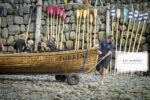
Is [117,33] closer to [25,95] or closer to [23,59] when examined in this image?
[23,59]

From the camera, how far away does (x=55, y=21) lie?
18641mm

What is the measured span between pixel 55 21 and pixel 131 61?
360cm

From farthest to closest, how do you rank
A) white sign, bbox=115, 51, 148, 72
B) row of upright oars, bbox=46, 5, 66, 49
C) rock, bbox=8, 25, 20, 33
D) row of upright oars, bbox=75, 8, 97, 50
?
rock, bbox=8, 25, 20, 33 → row of upright oars, bbox=46, 5, 66, 49 → row of upright oars, bbox=75, 8, 97, 50 → white sign, bbox=115, 51, 148, 72

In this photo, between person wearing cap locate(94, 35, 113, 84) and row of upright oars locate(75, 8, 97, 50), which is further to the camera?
row of upright oars locate(75, 8, 97, 50)

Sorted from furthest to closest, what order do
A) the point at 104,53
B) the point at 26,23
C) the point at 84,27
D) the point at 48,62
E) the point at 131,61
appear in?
the point at 26,23 < the point at 84,27 < the point at 131,61 < the point at 104,53 < the point at 48,62

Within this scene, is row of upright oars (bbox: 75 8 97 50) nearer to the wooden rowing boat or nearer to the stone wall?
the stone wall

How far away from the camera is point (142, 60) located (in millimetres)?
17781

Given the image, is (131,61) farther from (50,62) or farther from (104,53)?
(50,62)

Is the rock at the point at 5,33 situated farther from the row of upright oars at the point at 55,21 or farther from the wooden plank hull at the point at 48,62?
the wooden plank hull at the point at 48,62

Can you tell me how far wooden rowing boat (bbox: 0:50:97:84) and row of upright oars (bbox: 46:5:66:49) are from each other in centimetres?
436

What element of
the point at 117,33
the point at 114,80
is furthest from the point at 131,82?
the point at 117,33

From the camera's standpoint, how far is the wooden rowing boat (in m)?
13.8

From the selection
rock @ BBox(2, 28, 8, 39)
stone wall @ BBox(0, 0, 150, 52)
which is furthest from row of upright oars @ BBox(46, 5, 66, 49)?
rock @ BBox(2, 28, 8, 39)

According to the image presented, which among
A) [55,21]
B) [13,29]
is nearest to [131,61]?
[55,21]
